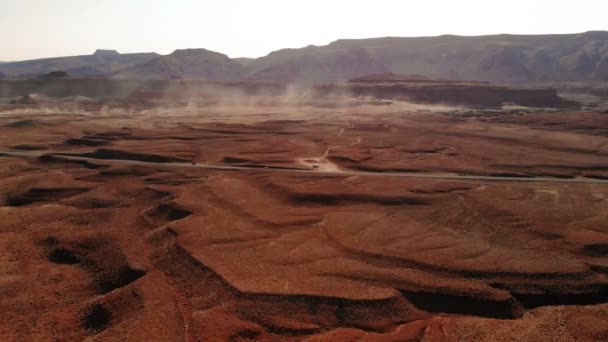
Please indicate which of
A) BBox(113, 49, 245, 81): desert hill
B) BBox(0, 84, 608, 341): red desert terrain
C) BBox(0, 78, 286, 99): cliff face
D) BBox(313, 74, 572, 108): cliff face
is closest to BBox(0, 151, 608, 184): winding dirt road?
BBox(0, 84, 608, 341): red desert terrain

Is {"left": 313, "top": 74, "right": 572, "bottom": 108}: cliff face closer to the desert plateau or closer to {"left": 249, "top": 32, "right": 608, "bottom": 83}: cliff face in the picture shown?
the desert plateau

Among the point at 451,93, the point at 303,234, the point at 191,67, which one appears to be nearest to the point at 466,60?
the point at 451,93

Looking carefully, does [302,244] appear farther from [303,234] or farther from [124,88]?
[124,88]

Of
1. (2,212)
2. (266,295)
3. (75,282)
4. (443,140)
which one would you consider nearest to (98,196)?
(2,212)

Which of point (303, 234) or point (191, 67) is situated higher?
point (191, 67)

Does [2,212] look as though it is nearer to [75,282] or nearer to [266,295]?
[75,282]

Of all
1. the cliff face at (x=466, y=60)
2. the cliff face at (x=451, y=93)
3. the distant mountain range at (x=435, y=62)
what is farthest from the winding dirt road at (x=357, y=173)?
the cliff face at (x=466, y=60)
